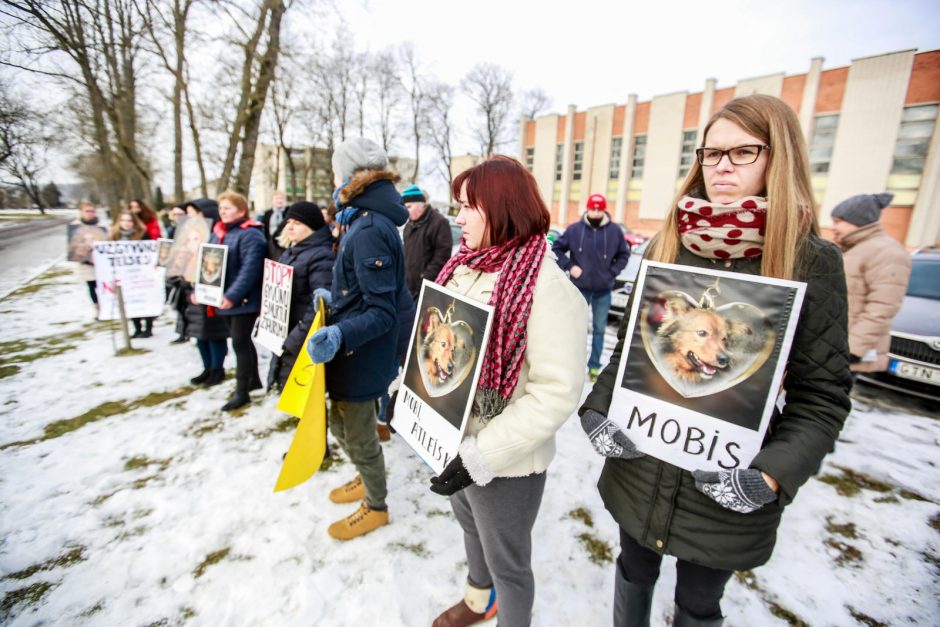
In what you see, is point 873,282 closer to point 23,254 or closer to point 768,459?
point 768,459

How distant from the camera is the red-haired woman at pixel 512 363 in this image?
1259 mm

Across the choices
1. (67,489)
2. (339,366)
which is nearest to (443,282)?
(339,366)

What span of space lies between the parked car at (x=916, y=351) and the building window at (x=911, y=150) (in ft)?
87.4

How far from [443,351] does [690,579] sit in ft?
3.91

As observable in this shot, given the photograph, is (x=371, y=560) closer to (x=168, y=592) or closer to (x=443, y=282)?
(x=168, y=592)

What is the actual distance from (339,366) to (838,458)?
414cm

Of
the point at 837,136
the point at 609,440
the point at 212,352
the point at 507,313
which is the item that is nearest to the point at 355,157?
the point at 507,313

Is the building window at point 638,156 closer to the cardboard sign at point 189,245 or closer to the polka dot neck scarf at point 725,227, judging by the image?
the cardboard sign at point 189,245

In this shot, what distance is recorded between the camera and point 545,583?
2.17m

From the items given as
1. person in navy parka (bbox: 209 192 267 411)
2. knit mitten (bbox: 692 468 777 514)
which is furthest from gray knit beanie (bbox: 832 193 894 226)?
person in navy parka (bbox: 209 192 267 411)

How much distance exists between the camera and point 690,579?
1385 mm

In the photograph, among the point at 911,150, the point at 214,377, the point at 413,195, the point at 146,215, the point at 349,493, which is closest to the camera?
the point at 349,493

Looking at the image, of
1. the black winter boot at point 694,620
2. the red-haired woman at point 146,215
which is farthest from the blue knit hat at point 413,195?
the red-haired woman at point 146,215

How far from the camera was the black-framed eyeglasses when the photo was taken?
1.17 meters
